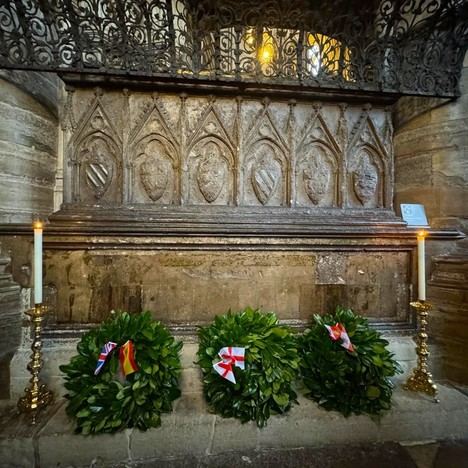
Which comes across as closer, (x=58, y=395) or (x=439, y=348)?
(x=58, y=395)

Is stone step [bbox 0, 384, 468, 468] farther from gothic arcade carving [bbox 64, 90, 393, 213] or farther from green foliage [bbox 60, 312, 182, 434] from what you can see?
gothic arcade carving [bbox 64, 90, 393, 213]

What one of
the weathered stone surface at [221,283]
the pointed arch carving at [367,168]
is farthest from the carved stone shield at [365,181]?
the weathered stone surface at [221,283]

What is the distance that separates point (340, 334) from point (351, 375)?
0.74 feet

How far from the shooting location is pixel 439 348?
6.68 feet

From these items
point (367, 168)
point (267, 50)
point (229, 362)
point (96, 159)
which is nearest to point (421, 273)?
point (367, 168)

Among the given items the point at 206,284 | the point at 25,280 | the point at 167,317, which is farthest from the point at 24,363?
the point at 206,284

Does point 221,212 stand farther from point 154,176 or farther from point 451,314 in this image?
point 451,314

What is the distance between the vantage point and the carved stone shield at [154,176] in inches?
82.8

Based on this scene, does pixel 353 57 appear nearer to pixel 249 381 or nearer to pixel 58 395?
pixel 249 381

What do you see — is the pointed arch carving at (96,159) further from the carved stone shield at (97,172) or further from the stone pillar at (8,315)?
the stone pillar at (8,315)

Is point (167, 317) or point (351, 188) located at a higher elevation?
point (351, 188)

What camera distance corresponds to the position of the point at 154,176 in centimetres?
211

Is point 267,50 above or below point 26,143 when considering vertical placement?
above

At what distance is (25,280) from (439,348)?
10.3 feet
